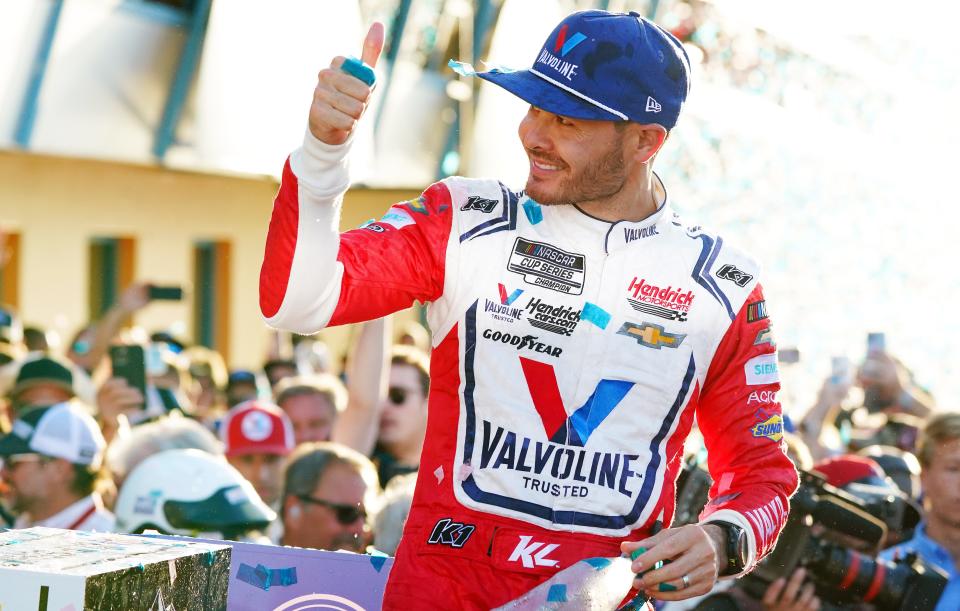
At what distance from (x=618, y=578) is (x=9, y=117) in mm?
10131

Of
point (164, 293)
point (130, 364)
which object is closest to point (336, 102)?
point (130, 364)

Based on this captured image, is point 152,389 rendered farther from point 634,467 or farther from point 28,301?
point 28,301

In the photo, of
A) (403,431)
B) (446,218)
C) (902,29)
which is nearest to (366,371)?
(403,431)

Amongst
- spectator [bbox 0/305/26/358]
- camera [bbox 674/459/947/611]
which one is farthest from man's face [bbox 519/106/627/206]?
spectator [bbox 0/305/26/358]

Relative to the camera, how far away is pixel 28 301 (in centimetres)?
1367

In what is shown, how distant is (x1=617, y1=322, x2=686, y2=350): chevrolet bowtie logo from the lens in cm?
268

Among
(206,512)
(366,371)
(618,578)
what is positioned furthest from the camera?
(366,371)

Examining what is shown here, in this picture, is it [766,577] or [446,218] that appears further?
[766,577]

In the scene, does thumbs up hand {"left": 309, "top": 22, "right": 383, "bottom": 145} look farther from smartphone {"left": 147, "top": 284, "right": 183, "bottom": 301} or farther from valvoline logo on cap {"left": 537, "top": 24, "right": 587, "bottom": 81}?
smartphone {"left": 147, "top": 284, "right": 183, "bottom": 301}

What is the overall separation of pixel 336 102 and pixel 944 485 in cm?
359

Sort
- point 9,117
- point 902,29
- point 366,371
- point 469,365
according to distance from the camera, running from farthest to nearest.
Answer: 1. point 902,29
2. point 9,117
3. point 366,371
4. point 469,365

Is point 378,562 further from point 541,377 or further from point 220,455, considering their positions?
point 220,455

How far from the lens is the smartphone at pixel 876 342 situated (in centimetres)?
879

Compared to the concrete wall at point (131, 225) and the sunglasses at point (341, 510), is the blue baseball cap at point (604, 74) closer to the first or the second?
the sunglasses at point (341, 510)
